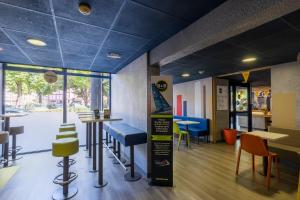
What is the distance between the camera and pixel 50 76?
4.61 metres

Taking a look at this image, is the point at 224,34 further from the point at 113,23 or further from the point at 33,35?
the point at 33,35

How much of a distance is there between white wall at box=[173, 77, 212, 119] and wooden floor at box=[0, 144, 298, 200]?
2506 millimetres

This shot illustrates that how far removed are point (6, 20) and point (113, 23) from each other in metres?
1.40

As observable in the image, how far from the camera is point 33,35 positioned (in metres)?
2.49

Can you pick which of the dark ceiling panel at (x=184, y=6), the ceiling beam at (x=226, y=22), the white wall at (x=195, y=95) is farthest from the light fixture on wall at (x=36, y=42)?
the white wall at (x=195, y=95)

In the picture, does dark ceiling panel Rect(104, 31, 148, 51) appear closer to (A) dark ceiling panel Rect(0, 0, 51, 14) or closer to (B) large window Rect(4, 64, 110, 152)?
(A) dark ceiling panel Rect(0, 0, 51, 14)

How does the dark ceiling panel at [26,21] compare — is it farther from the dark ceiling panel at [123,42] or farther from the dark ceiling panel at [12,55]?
the dark ceiling panel at [12,55]

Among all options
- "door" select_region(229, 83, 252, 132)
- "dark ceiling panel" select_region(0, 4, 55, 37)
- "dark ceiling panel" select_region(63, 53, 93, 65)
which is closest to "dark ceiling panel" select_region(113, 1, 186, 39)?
"dark ceiling panel" select_region(0, 4, 55, 37)

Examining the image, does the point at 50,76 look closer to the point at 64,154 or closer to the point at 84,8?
the point at 64,154

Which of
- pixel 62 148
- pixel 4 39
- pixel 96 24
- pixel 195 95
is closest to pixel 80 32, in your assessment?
pixel 96 24

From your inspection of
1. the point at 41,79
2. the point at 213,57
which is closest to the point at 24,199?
the point at 41,79

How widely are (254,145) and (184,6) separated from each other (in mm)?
2699

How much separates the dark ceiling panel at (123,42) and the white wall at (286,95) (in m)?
3.60

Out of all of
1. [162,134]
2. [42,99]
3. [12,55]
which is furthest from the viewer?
[42,99]
